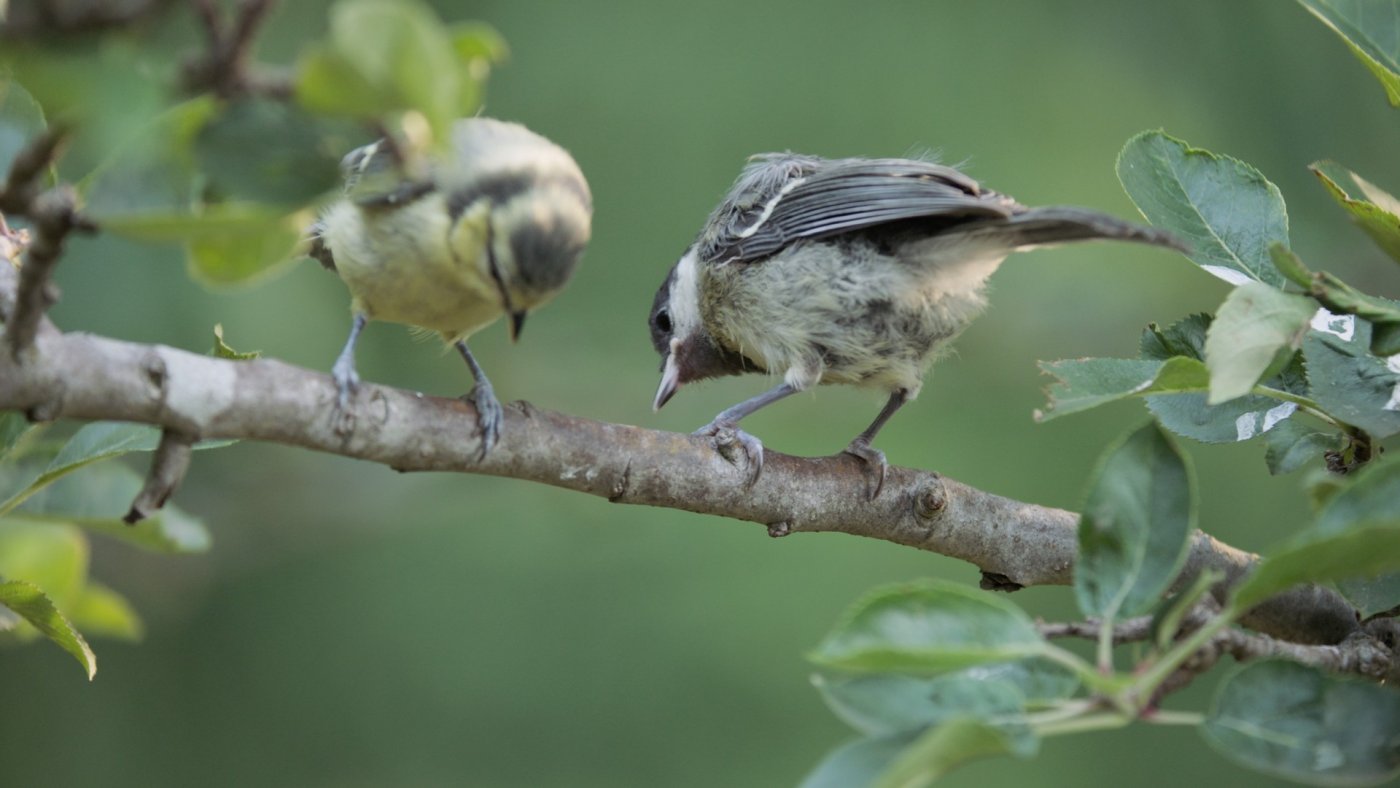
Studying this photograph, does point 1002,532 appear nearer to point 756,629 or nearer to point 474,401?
point 474,401

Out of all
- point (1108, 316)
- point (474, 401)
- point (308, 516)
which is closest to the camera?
point (474, 401)

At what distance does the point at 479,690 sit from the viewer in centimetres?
339

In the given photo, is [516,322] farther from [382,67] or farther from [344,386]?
[382,67]

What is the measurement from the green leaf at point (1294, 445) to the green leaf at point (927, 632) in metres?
0.66

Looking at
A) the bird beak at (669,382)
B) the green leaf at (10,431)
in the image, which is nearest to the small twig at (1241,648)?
the green leaf at (10,431)

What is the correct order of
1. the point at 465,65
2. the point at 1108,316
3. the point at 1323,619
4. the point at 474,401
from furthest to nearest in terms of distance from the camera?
the point at 1108,316 < the point at 1323,619 < the point at 474,401 < the point at 465,65

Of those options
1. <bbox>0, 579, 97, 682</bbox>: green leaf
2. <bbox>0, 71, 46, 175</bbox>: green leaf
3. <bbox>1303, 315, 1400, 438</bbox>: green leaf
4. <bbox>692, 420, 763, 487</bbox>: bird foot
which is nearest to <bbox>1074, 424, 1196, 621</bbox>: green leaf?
<bbox>1303, 315, 1400, 438</bbox>: green leaf

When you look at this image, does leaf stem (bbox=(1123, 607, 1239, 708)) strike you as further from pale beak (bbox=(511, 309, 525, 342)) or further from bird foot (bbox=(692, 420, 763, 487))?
pale beak (bbox=(511, 309, 525, 342))

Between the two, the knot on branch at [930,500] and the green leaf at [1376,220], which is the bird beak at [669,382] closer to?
the knot on branch at [930,500]

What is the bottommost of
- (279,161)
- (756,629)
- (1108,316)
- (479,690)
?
(479,690)

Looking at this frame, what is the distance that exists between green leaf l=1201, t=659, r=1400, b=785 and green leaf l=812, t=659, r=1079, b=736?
0.14 meters

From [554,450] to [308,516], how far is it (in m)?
2.08

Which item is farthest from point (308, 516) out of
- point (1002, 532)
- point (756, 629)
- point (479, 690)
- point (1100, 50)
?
point (1100, 50)

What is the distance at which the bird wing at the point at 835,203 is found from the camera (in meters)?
1.92
